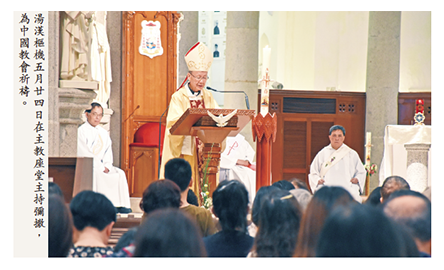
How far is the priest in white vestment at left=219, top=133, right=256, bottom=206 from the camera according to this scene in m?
8.33

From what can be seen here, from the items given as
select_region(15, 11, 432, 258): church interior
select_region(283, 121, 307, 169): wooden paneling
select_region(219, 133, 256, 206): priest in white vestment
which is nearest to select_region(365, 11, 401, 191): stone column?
select_region(15, 11, 432, 258): church interior

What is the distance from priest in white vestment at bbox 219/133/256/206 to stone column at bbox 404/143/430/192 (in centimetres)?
221

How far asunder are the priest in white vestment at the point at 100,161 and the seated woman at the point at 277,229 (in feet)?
16.4

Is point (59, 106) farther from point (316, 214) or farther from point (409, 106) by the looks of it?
point (409, 106)

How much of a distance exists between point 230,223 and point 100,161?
4.91 meters

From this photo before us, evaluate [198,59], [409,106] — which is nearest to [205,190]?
[198,59]

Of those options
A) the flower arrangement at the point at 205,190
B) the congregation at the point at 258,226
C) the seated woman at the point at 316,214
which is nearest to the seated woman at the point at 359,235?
the congregation at the point at 258,226

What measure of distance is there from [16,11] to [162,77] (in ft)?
18.9

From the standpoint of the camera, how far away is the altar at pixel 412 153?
7.02 meters

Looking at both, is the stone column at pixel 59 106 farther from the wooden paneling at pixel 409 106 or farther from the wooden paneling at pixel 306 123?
the wooden paneling at pixel 409 106

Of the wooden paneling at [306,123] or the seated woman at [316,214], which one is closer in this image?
the seated woman at [316,214]

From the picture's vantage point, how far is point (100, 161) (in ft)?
24.3

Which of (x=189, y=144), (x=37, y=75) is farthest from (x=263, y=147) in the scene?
(x=37, y=75)

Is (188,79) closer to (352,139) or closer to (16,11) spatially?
(16,11)
